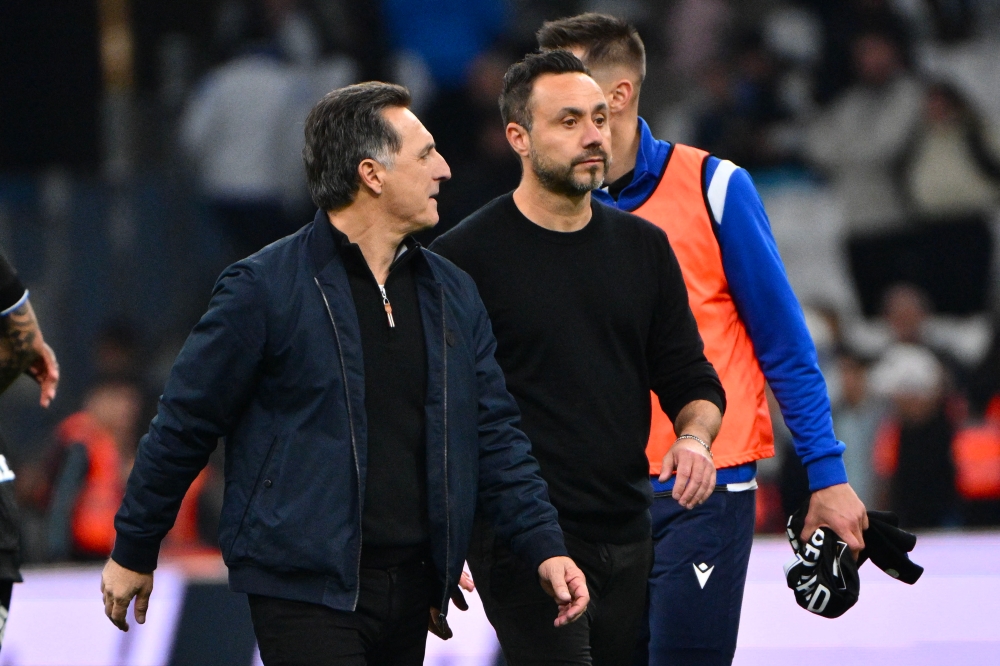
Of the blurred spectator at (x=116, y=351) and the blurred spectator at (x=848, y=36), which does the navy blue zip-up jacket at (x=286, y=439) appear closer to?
the blurred spectator at (x=116, y=351)

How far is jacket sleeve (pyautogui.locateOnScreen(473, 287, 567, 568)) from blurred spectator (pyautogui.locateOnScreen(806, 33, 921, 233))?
7080 mm

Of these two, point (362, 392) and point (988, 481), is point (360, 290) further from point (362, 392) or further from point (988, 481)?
point (988, 481)

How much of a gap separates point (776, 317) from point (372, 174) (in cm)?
128

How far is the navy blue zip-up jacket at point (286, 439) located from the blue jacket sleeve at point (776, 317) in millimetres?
1054

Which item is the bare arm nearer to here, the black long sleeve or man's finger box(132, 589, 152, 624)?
the black long sleeve

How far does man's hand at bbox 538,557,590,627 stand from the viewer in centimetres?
341

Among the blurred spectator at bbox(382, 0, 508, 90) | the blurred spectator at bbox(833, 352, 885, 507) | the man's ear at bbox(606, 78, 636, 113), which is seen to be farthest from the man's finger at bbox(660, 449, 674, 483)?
the blurred spectator at bbox(382, 0, 508, 90)

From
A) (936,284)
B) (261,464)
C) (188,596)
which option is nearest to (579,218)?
(261,464)

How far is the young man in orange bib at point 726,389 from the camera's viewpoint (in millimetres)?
4160

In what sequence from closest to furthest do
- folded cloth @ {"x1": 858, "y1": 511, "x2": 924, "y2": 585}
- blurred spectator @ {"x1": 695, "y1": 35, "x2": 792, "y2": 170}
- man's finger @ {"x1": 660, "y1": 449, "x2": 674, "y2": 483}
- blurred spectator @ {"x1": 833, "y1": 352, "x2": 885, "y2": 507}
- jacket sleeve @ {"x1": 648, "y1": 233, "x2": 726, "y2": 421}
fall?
man's finger @ {"x1": 660, "y1": 449, "x2": 674, "y2": 483}, jacket sleeve @ {"x1": 648, "y1": 233, "x2": 726, "y2": 421}, folded cloth @ {"x1": 858, "y1": 511, "x2": 924, "y2": 585}, blurred spectator @ {"x1": 833, "y1": 352, "x2": 885, "y2": 507}, blurred spectator @ {"x1": 695, "y1": 35, "x2": 792, "y2": 170}

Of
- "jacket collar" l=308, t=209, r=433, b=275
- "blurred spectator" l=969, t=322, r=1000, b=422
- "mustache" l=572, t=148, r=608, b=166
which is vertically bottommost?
"blurred spectator" l=969, t=322, r=1000, b=422

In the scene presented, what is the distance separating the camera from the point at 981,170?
10078mm

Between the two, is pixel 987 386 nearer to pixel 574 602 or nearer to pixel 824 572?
pixel 824 572

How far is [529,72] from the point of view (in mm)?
4059
